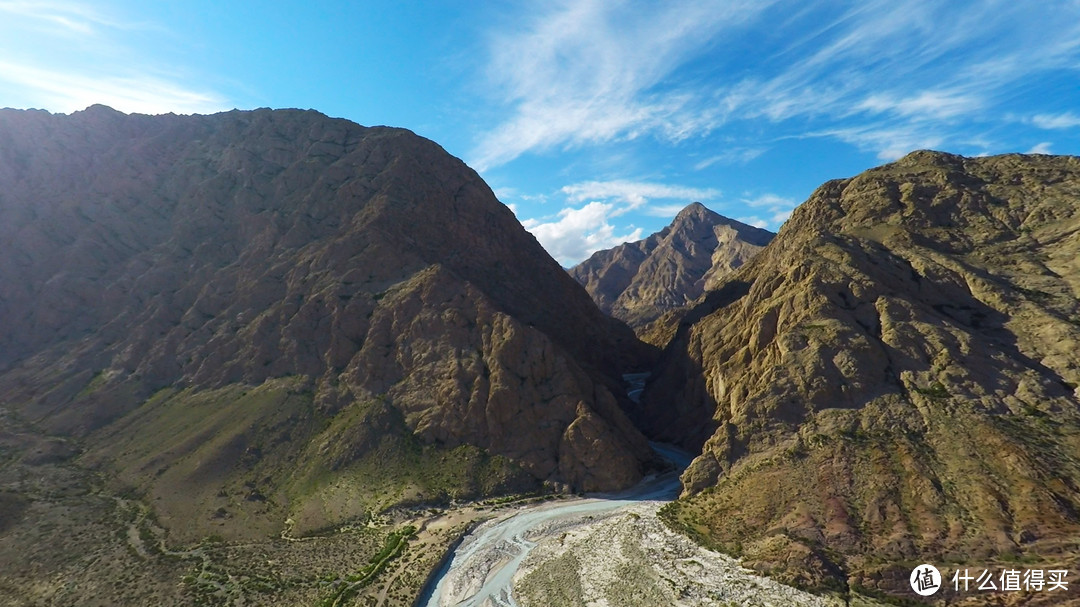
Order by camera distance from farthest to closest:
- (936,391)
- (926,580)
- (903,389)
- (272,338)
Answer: (272,338) → (903,389) → (936,391) → (926,580)

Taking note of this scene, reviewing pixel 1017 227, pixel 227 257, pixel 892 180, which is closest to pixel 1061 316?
pixel 1017 227

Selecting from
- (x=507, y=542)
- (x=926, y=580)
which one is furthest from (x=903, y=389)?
(x=507, y=542)

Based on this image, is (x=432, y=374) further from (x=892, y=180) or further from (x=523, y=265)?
(x=892, y=180)

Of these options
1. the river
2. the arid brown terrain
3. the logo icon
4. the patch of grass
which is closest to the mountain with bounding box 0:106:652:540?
the arid brown terrain

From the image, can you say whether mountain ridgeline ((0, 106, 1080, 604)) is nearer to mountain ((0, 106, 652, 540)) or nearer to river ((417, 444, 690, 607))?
mountain ((0, 106, 652, 540))

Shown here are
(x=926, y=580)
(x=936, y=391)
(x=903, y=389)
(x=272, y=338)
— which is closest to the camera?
(x=926, y=580)

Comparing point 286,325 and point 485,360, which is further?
point 286,325

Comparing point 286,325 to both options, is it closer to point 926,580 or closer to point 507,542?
point 507,542
